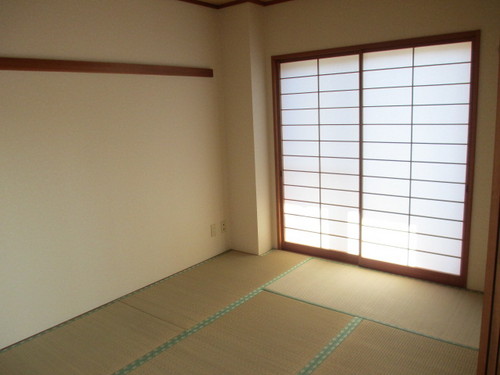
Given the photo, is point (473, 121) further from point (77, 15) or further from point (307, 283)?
point (77, 15)

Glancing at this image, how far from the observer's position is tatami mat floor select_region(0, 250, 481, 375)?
285 cm

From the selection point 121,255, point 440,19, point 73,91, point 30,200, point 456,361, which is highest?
point 440,19

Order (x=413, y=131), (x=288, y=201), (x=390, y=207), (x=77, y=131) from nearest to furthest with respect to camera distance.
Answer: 1. (x=77, y=131)
2. (x=413, y=131)
3. (x=390, y=207)
4. (x=288, y=201)

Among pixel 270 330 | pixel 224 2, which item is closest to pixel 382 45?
pixel 224 2

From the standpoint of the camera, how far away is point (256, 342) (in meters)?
3.11

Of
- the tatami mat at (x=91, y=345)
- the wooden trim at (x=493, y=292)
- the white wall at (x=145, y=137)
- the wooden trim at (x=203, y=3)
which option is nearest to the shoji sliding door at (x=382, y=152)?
the white wall at (x=145, y=137)

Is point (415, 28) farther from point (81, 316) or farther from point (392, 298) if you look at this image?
point (81, 316)

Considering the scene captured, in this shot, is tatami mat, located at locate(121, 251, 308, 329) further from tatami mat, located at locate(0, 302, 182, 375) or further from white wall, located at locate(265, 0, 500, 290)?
white wall, located at locate(265, 0, 500, 290)

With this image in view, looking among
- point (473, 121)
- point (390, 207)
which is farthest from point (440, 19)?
point (390, 207)

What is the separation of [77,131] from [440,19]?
121 inches

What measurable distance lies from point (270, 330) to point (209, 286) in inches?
38.1

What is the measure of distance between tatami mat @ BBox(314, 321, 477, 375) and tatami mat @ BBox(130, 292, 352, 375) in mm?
173

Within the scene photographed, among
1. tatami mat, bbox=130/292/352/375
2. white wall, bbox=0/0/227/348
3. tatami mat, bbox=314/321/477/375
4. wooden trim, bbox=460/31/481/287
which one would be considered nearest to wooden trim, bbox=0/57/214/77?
white wall, bbox=0/0/227/348

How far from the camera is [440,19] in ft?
11.5
